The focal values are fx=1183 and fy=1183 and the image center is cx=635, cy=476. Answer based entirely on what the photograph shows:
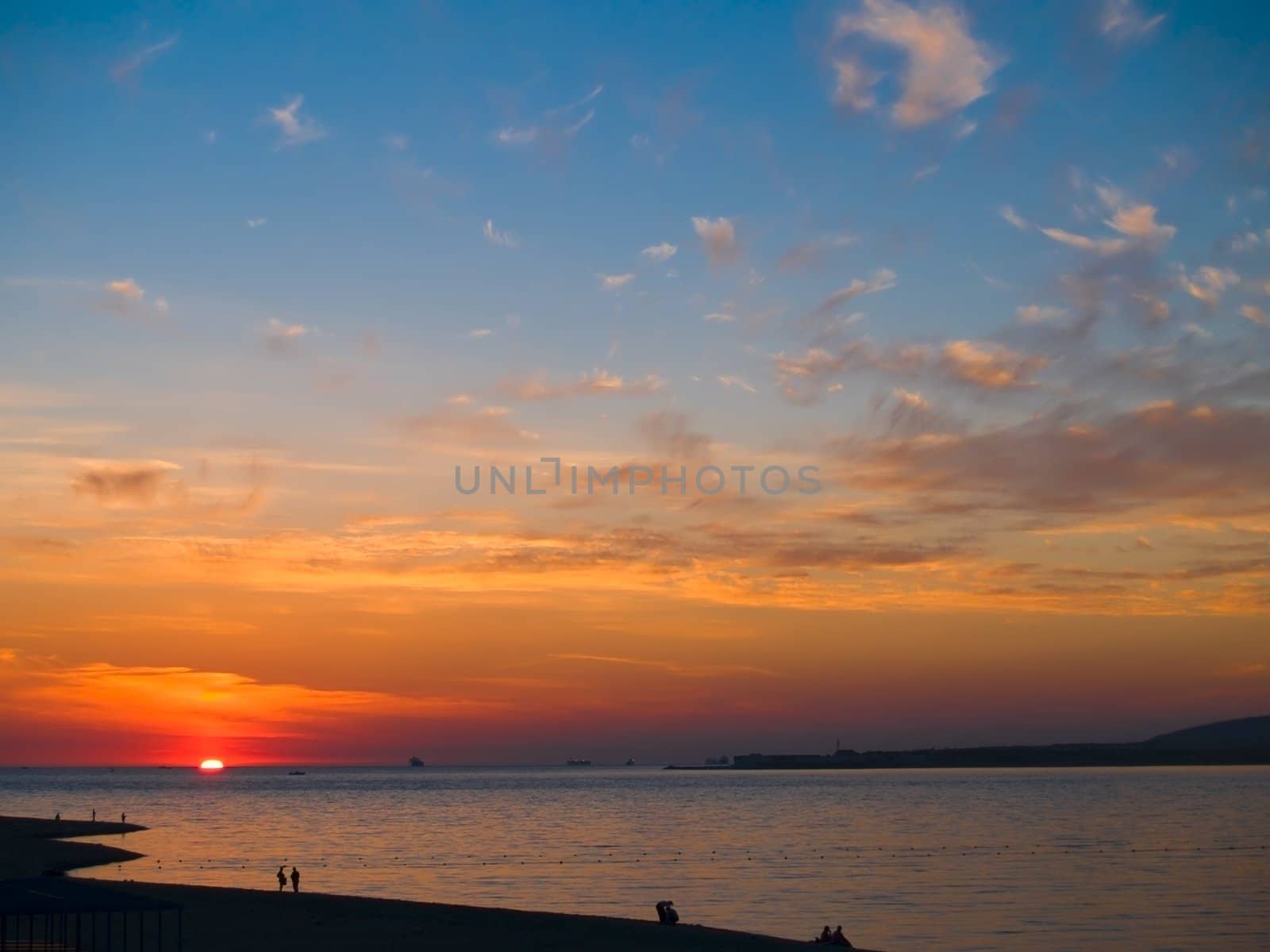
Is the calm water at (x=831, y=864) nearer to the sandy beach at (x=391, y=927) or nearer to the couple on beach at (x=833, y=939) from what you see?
the couple on beach at (x=833, y=939)

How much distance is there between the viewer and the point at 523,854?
86.6 metres

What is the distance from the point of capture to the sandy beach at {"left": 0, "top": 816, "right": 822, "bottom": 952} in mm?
41000

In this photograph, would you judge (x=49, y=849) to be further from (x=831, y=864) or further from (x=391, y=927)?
(x=831, y=864)

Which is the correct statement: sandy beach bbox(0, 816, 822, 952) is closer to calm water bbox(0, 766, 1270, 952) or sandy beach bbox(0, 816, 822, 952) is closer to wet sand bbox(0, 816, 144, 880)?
calm water bbox(0, 766, 1270, 952)

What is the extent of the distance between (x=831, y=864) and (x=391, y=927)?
39.8m

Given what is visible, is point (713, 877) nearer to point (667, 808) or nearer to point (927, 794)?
point (667, 808)

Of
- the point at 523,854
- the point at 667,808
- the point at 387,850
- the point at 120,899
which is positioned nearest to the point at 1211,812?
the point at 667,808

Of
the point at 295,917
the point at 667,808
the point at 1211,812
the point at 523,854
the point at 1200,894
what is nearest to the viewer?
the point at 295,917

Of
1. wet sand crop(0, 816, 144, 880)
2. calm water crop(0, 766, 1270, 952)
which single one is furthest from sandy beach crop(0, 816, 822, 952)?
wet sand crop(0, 816, 144, 880)

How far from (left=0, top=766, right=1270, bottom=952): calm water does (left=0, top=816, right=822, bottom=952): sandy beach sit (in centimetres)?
650

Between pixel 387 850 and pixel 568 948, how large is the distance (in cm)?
5416

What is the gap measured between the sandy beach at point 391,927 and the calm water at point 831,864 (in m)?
6.50

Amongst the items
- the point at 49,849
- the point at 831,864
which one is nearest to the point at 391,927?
the point at 831,864

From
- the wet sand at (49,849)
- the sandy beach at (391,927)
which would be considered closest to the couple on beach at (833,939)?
the sandy beach at (391,927)
